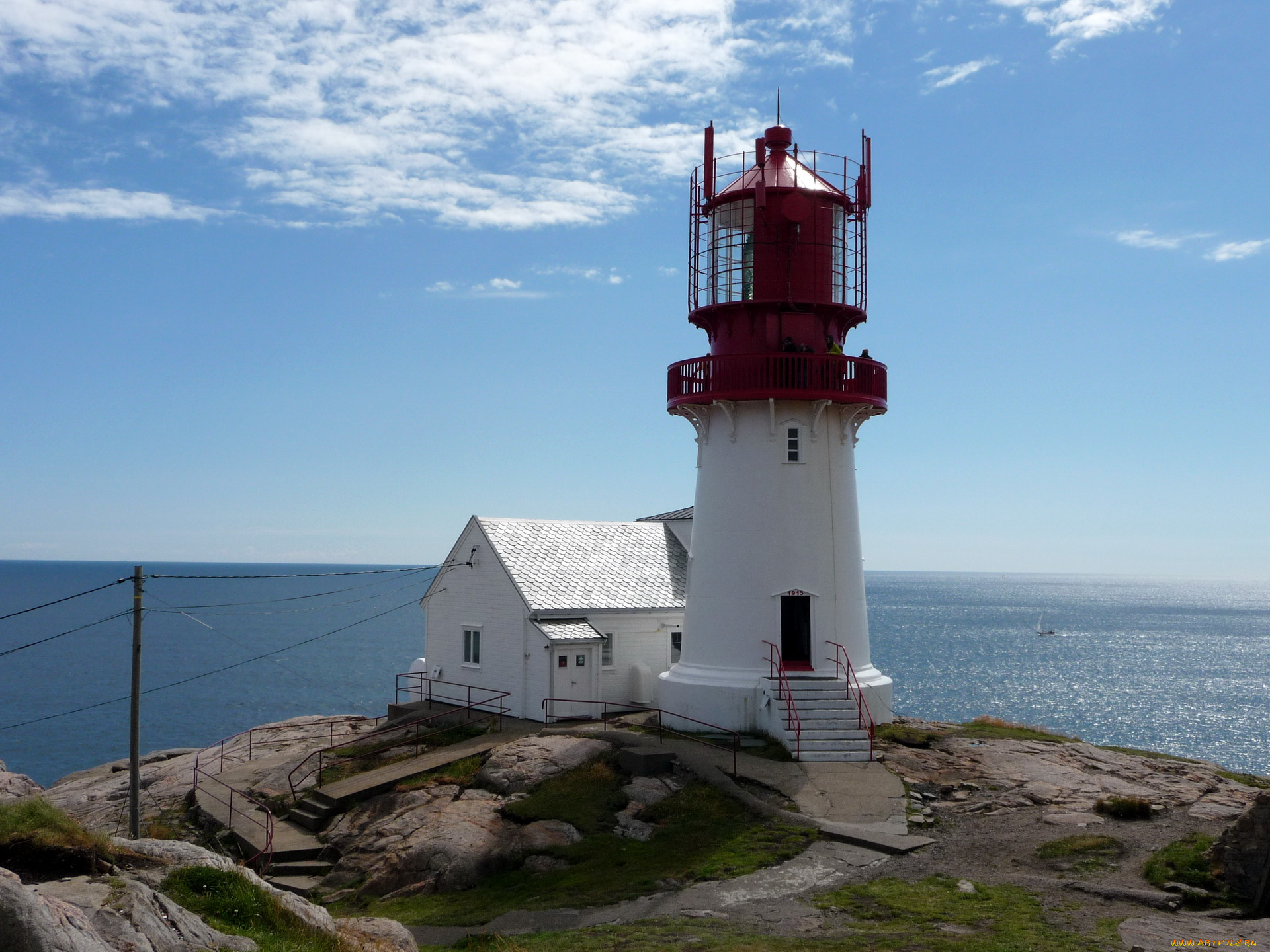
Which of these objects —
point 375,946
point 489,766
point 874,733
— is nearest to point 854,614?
point 874,733

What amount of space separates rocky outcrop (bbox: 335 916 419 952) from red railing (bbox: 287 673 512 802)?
13.1 metres

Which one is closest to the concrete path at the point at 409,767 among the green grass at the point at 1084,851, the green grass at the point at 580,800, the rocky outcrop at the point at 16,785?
the green grass at the point at 580,800

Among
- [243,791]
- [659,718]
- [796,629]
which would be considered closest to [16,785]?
[243,791]

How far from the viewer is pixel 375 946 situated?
10391mm

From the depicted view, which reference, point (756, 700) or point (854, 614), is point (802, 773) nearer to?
point (756, 700)

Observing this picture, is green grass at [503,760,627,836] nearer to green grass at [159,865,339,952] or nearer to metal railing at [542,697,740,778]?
metal railing at [542,697,740,778]

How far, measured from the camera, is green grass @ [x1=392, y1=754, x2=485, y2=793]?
21.8 m

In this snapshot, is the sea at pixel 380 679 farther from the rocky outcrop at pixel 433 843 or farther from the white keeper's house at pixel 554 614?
the rocky outcrop at pixel 433 843

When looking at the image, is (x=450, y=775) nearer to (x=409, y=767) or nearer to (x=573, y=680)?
(x=409, y=767)

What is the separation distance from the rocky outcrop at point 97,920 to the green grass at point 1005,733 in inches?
760

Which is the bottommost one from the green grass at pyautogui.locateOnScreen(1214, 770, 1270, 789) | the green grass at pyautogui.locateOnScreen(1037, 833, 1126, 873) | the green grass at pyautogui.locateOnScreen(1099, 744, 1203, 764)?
the green grass at pyautogui.locateOnScreen(1214, 770, 1270, 789)

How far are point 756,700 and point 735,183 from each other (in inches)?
482

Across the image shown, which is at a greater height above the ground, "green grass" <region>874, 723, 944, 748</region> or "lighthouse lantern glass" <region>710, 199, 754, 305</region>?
"lighthouse lantern glass" <region>710, 199, 754, 305</region>

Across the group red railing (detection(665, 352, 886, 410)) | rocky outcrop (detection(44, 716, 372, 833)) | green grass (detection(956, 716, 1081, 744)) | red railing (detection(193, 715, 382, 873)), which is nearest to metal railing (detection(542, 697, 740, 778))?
green grass (detection(956, 716, 1081, 744))
